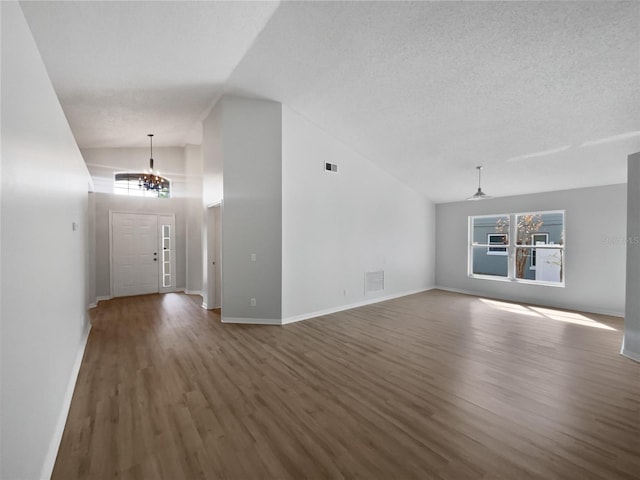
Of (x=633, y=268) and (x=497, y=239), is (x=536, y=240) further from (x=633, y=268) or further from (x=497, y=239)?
(x=633, y=268)

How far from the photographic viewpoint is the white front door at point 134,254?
6594 millimetres

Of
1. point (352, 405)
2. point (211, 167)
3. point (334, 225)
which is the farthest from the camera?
point (334, 225)

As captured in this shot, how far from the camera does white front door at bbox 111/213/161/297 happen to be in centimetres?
659

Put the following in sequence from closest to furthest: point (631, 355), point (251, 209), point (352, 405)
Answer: point (352, 405) → point (631, 355) → point (251, 209)

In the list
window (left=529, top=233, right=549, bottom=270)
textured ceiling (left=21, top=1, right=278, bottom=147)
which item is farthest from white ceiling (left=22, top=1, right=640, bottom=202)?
window (left=529, top=233, right=549, bottom=270)

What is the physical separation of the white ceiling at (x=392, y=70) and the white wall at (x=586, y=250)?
1.76ft

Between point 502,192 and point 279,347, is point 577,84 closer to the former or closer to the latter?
point 502,192

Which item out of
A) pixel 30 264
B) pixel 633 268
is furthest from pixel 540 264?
pixel 30 264

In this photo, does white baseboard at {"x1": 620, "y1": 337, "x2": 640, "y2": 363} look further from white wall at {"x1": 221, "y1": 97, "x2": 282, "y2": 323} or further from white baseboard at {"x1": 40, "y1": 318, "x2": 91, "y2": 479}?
white baseboard at {"x1": 40, "y1": 318, "x2": 91, "y2": 479}

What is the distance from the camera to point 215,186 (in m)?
4.96

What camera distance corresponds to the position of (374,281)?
6.14 m

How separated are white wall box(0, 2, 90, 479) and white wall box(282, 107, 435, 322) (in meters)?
2.83

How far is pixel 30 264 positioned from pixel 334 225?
13.9 ft

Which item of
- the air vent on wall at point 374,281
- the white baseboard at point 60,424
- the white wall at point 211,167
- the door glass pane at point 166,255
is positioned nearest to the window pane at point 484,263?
the air vent on wall at point 374,281
